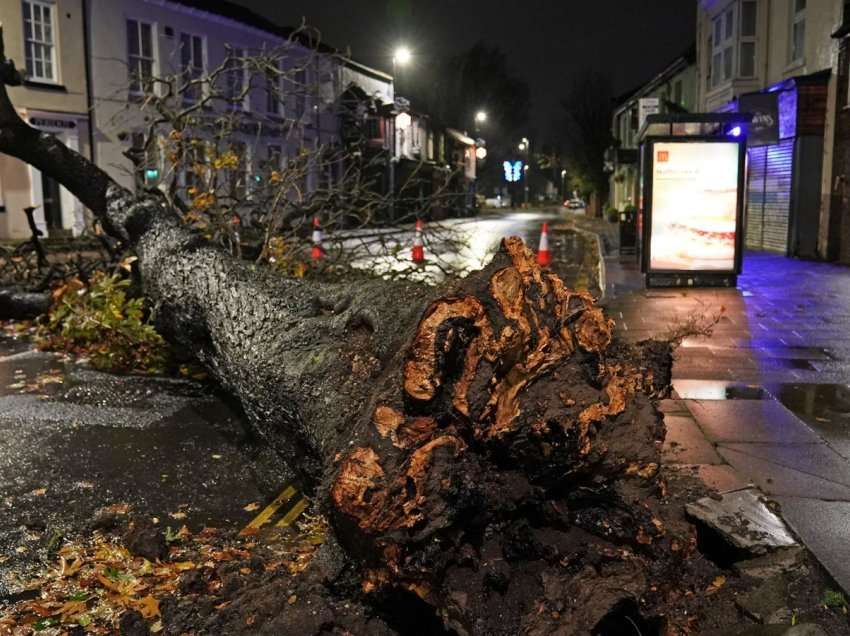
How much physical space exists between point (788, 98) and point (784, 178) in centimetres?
181

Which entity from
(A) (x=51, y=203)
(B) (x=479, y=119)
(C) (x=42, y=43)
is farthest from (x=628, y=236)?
(B) (x=479, y=119)

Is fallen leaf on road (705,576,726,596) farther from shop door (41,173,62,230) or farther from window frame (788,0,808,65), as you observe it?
shop door (41,173,62,230)

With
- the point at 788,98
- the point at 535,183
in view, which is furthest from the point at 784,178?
the point at 535,183

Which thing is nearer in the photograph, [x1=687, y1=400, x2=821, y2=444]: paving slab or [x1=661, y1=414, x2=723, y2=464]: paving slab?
[x1=661, y1=414, x2=723, y2=464]: paving slab

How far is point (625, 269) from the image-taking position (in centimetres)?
1599

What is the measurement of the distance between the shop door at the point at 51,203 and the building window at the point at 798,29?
2016cm

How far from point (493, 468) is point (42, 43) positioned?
→ 2453cm

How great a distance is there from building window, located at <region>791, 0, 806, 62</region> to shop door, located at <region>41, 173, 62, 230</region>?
2016 cm

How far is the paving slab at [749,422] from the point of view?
518 cm

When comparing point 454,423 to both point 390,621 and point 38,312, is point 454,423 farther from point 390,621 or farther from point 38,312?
point 38,312

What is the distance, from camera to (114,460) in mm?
4969

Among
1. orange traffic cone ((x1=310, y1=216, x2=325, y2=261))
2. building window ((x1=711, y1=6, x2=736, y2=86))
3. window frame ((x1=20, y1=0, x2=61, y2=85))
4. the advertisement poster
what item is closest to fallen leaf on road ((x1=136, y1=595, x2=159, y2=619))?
orange traffic cone ((x1=310, y1=216, x2=325, y2=261))

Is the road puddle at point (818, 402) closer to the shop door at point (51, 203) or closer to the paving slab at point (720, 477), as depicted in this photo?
the paving slab at point (720, 477)

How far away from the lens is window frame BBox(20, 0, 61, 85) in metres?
22.7
